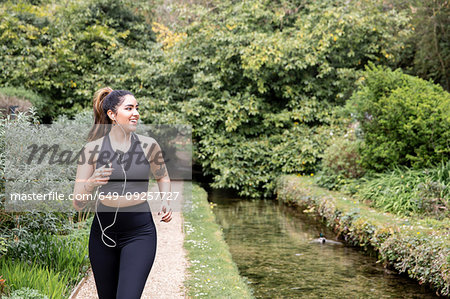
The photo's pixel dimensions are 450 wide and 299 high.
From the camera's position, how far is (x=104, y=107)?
3.19 meters

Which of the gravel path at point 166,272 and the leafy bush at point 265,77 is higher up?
the leafy bush at point 265,77

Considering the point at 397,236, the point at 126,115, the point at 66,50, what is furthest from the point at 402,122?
the point at 66,50

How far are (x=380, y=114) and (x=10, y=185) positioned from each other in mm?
7288

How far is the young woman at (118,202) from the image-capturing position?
2.98m

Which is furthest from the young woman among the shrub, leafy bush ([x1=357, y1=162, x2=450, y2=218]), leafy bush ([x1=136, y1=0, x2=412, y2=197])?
leafy bush ([x1=136, y1=0, x2=412, y2=197])

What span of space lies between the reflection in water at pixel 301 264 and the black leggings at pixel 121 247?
3135 millimetres

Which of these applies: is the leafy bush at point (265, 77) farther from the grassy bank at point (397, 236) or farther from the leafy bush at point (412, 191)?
the leafy bush at point (412, 191)

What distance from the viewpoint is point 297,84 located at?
1434cm

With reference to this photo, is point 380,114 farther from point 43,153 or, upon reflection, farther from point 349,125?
point 43,153

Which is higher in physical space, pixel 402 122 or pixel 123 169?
pixel 402 122

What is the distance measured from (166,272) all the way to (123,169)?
300cm

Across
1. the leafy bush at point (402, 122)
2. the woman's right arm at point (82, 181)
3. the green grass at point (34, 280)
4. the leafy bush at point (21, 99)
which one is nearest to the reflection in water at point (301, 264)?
the leafy bush at point (402, 122)

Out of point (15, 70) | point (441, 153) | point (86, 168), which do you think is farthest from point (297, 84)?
point (86, 168)

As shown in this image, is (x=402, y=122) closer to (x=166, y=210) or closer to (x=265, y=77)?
(x=265, y=77)
